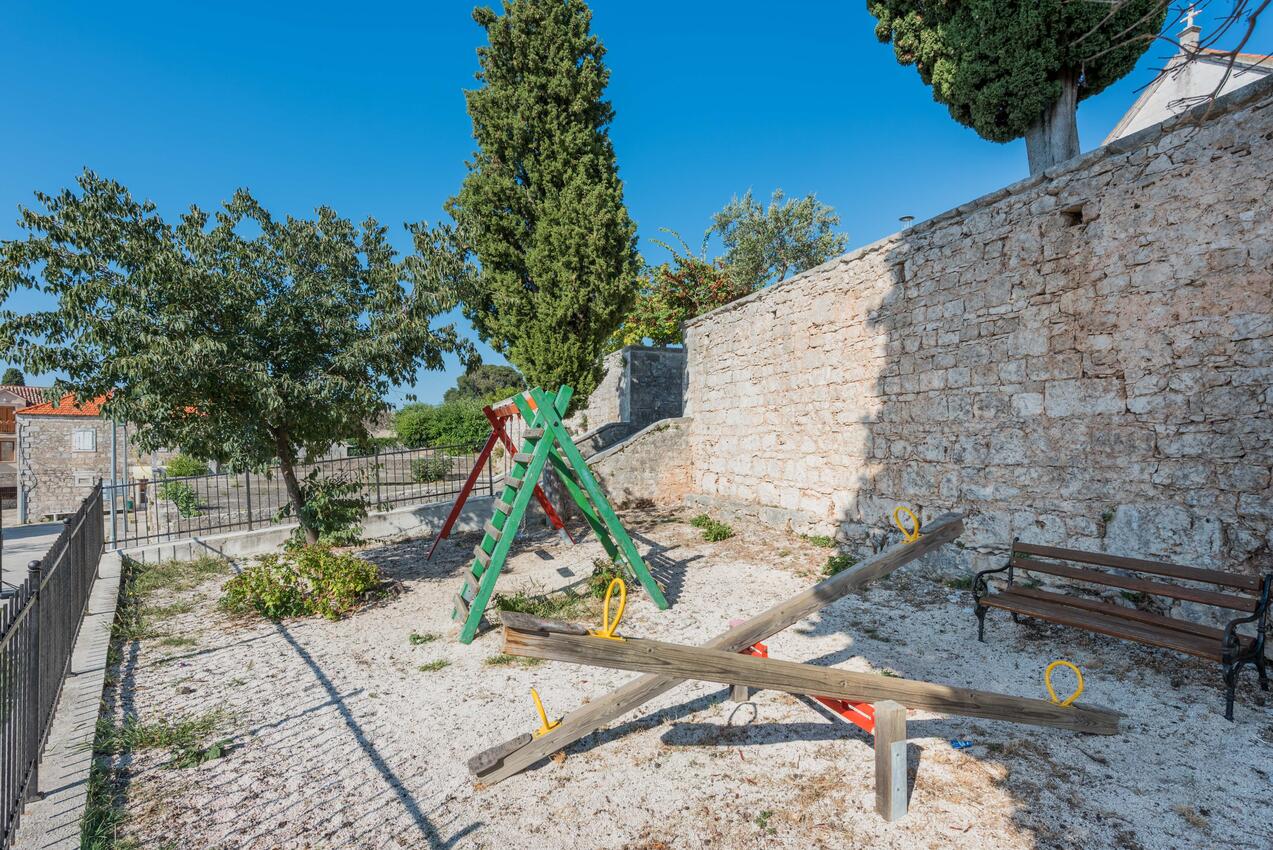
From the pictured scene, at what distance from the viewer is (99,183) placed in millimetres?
5102

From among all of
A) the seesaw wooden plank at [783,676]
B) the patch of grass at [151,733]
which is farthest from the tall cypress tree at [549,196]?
the seesaw wooden plank at [783,676]

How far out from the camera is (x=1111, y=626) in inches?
146

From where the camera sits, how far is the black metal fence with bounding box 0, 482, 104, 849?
2.41 m

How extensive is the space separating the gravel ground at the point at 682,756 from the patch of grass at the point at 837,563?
1.52m

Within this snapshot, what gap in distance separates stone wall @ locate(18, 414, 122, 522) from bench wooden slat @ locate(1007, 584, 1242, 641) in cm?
3418

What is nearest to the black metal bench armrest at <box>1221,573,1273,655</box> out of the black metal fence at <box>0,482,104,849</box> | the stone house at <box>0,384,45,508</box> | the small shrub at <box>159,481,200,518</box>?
the black metal fence at <box>0,482,104,849</box>

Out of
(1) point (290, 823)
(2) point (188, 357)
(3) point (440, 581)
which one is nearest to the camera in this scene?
(1) point (290, 823)

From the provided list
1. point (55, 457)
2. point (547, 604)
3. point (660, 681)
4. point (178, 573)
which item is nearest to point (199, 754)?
point (660, 681)

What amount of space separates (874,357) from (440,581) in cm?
578

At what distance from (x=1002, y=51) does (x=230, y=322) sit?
32.7 ft

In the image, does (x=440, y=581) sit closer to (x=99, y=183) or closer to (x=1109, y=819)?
(x=99, y=183)

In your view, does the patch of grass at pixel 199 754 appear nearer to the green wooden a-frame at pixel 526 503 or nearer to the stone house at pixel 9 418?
the green wooden a-frame at pixel 526 503

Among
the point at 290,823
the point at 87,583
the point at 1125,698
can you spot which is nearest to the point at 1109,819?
the point at 1125,698

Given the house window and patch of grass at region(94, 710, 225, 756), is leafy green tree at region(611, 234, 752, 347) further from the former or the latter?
the house window
